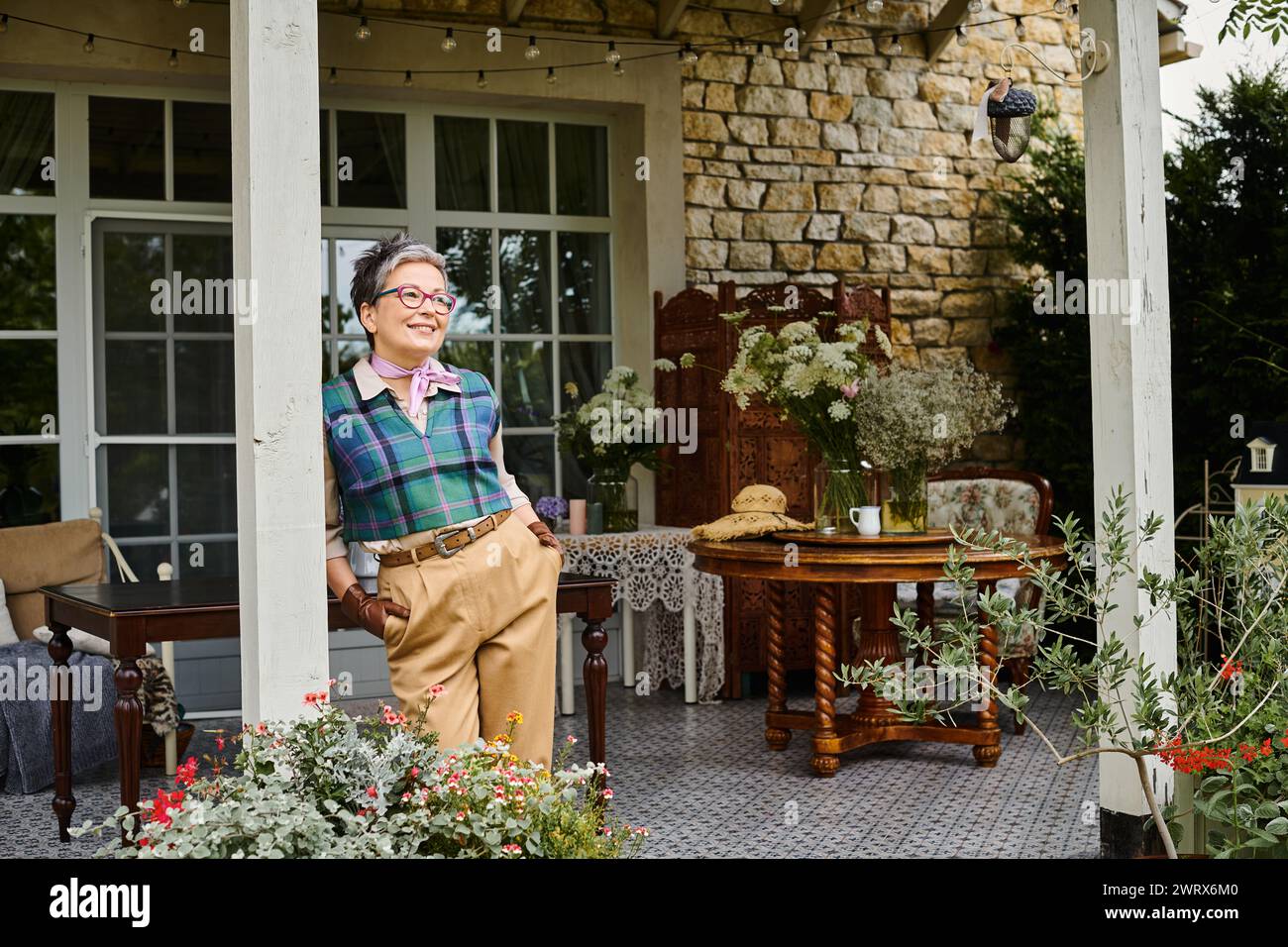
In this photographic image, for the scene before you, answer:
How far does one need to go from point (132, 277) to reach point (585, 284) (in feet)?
7.50

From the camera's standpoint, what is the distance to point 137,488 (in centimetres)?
631

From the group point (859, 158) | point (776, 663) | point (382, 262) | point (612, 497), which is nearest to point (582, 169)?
point (859, 158)

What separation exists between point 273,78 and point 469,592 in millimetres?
1125

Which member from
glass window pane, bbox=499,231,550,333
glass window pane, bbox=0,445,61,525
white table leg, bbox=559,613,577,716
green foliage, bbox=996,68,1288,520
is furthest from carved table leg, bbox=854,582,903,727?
glass window pane, bbox=0,445,61,525

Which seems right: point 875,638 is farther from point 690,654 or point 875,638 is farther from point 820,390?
point 690,654

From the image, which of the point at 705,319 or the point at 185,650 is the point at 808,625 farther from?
the point at 185,650

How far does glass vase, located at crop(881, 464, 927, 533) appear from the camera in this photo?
513 cm

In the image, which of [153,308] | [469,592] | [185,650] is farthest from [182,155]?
[469,592]

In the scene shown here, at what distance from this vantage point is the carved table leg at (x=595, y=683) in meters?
4.21

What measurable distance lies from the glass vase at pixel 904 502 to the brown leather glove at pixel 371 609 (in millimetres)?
2680

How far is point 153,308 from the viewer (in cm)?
636

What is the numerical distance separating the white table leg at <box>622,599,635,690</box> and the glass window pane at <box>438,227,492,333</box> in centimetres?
166

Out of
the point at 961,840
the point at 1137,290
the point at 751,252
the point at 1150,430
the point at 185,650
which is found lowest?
the point at 961,840
